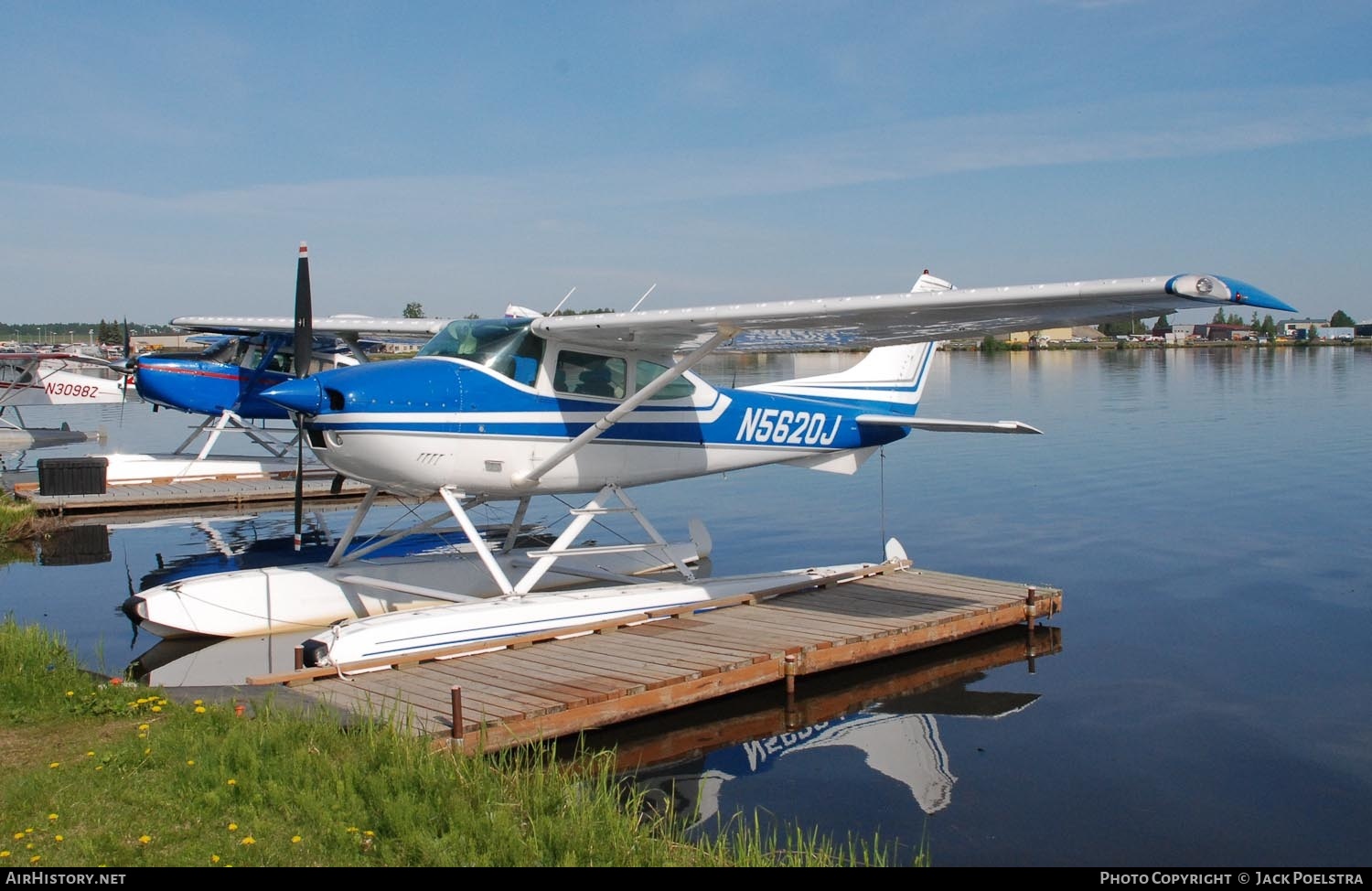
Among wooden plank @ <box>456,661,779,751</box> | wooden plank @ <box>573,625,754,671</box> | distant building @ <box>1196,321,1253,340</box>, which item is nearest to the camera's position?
wooden plank @ <box>456,661,779,751</box>

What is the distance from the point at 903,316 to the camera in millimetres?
8938

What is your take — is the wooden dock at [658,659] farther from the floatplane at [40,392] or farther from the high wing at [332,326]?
the floatplane at [40,392]

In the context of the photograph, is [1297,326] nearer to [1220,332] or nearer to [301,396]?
[1220,332]

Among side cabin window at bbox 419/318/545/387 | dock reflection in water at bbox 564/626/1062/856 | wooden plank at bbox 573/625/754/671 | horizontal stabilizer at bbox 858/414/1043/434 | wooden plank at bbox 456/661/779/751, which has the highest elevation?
side cabin window at bbox 419/318/545/387

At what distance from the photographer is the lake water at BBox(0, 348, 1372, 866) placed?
666 cm

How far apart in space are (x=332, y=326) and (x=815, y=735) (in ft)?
33.7

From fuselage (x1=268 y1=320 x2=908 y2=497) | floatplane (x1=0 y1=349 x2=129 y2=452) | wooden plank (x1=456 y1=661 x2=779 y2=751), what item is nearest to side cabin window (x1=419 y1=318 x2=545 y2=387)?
fuselage (x1=268 y1=320 x2=908 y2=497)

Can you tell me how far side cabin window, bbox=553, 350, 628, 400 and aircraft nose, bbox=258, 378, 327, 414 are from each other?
6.61ft

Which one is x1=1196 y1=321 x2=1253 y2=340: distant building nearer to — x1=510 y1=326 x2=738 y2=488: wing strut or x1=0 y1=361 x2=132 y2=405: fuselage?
x1=0 y1=361 x2=132 y2=405: fuselage

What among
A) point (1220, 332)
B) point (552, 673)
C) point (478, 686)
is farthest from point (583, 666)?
point (1220, 332)

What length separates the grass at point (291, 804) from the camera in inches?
186

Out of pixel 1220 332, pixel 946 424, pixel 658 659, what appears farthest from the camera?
pixel 1220 332

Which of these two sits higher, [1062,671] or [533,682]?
[533,682]

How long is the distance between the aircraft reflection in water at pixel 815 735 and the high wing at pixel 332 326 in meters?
5.48
